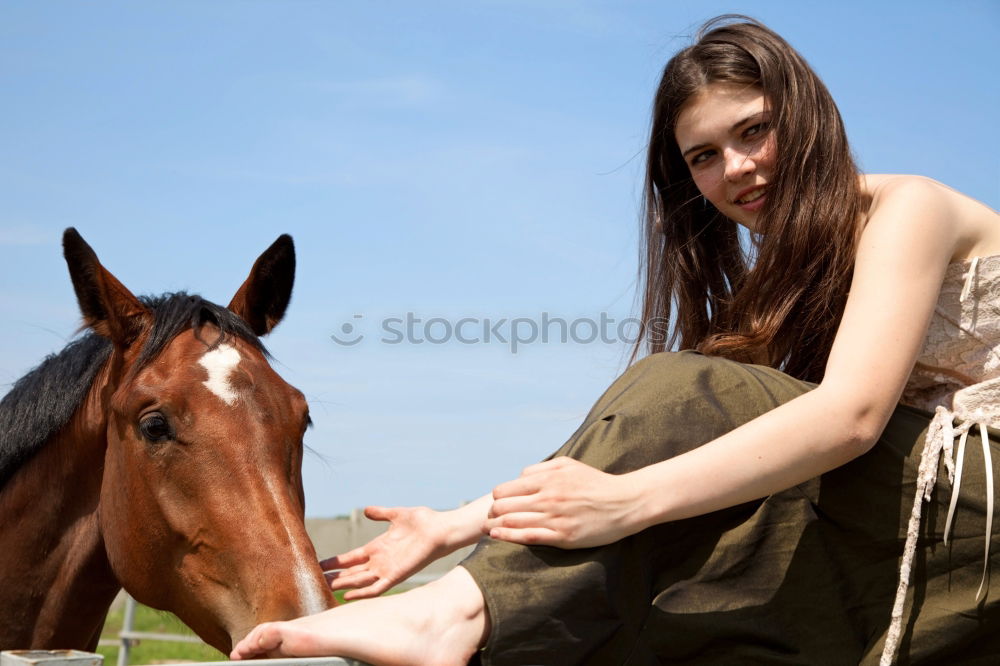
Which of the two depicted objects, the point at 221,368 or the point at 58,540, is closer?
the point at 221,368

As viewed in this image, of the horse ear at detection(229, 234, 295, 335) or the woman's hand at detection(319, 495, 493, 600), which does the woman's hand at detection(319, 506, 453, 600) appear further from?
the horse ear at detection(229, 234, 295, 335)

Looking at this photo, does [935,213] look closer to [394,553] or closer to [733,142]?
[733,142]

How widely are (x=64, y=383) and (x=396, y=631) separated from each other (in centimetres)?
203

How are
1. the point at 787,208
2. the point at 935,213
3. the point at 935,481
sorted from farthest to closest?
the point at 787,208 → the point at 935,213 → the point at 935,481

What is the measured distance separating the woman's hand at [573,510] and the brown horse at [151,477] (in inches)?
35.4

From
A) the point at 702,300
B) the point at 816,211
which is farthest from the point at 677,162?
the point at 816,211

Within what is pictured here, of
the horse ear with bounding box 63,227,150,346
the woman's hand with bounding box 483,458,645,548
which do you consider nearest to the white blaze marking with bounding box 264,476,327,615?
the woman's hand with bounding box 483,458,645,548

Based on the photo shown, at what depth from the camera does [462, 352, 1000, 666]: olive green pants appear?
5.30ft

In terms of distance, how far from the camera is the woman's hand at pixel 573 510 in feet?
5.24

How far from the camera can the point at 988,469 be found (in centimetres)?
188

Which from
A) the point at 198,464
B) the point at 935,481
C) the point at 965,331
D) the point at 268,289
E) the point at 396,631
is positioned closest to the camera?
the point at 396,631

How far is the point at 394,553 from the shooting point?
7.63 ft

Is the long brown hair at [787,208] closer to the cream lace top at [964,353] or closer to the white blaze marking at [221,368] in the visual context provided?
the cream lace top at [964,353]

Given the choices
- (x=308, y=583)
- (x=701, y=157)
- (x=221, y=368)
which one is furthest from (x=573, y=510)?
(x=221, y=368)
